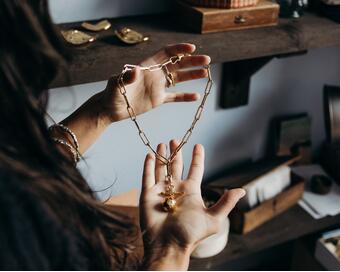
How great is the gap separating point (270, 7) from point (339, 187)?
74 centimetres

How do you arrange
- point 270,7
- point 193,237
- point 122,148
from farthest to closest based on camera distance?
point 122,148, point 270,7, point 193,237

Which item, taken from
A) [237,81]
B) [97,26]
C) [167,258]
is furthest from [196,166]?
[237,81]

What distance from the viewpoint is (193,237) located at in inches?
30.0

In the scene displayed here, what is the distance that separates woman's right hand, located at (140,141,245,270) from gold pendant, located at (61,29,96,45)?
0.94 feet

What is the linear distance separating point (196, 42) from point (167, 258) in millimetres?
475

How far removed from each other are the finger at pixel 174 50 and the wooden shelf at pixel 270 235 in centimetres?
67

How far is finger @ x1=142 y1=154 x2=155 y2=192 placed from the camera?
85cm

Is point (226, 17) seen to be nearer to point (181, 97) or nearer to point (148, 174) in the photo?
point (181, 97)

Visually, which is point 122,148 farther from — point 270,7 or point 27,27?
point 27,27

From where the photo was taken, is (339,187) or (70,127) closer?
(70,127)

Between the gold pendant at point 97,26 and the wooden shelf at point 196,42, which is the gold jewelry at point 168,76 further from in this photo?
the gold pendant at point 97,26

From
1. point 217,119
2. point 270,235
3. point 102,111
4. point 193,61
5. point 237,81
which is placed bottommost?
point 270,235

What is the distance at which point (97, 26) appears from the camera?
107 cm

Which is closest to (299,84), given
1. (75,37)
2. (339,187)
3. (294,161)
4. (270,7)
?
(294,161)
